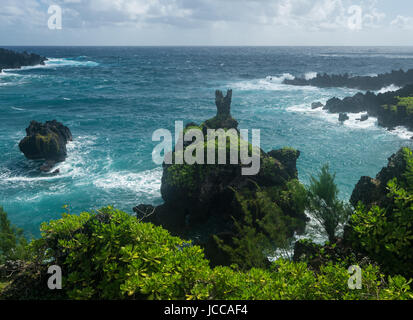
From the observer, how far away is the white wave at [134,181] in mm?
25391

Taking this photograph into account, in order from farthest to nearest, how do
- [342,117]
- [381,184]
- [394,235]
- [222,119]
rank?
[342,117], [222,119], [381,184], [394,235]

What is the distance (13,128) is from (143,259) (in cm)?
4467

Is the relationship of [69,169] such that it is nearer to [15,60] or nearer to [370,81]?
[370,81]

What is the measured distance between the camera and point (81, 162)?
30.8m

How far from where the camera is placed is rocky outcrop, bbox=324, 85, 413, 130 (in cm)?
3975

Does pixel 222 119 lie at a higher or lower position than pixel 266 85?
lower

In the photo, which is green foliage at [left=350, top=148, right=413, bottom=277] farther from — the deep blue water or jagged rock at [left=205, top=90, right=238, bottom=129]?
jagged rock at [left=205, top=90, right=238, bottom=129]

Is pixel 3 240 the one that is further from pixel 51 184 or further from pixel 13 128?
pixel 13 128

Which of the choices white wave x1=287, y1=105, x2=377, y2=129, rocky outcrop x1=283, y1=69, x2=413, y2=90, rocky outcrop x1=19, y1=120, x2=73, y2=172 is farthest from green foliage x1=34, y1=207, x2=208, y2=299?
rocky outcrop x1=283, y1=69, x2=413, y2=90

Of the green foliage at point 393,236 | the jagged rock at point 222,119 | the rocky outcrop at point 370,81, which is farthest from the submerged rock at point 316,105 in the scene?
the green foliage at point 393,236

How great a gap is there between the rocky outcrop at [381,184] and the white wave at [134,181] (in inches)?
614

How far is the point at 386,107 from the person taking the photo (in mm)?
42812

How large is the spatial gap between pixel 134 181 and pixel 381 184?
20253 millimetres

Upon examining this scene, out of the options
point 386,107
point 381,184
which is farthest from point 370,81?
point 381,184
